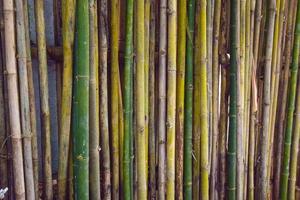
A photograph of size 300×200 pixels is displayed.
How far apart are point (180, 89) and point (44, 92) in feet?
1.62

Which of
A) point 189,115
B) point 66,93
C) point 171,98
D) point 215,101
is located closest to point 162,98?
point 171,98

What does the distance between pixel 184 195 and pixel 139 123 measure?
0.38 meters

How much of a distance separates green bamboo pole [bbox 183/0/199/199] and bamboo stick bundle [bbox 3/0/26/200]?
0.61m

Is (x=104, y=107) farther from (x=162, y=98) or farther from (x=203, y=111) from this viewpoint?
(x=203, y=111)

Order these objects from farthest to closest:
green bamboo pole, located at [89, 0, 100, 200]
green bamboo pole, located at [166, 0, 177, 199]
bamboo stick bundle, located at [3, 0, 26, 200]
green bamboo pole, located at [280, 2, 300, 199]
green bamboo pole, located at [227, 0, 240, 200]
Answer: green bamboo pole, located at [280, 2, 300, 199] < green bamboo pole, located at [227, 0, 240, 200] < green bamboo pole, located at [166, 0, 177, 199] < green bamboo pole, located at [89, 0, 100, 200] < bamboo stick bundle, located at [3, 0, 26, 200]

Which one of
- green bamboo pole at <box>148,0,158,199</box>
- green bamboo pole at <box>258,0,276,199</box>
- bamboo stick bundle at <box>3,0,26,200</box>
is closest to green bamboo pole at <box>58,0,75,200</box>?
bamboo stick bundle at <box>3,0,26,200</box>

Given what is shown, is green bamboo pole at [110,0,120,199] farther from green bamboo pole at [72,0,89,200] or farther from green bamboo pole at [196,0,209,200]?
green bamboo pole at [196,0,209,200]

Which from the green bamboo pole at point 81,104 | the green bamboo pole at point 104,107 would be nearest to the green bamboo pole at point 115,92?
the green bamboo pole at point 104,107

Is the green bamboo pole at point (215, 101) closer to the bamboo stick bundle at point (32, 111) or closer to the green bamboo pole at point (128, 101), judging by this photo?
the green bamboo pole at point (128, 101)

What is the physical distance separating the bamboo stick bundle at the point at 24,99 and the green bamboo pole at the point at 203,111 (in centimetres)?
63

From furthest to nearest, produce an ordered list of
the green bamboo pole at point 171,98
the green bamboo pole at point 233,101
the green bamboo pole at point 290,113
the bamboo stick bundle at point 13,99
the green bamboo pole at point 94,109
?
the green bamboo pole at point 290,113 → the green bamboo pole at point 233,101 → the green bamboo pole at point 171,98 → the green bamboo pole at point 94,109 → the bamboo stick bundle at point 13,99

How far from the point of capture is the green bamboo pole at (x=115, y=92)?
114 cm

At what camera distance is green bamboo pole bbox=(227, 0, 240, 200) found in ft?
4.29

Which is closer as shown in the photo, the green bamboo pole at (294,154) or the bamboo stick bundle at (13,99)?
the bamboo stick bundle at (13,99)
